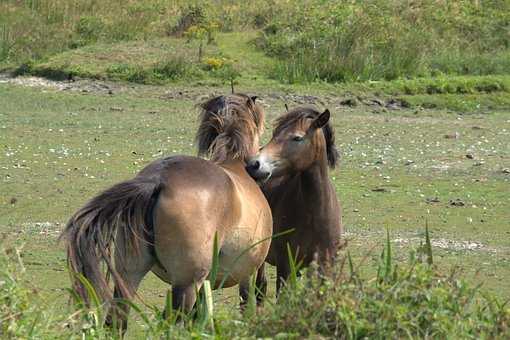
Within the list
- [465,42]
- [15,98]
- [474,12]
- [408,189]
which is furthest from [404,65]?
[408,189]

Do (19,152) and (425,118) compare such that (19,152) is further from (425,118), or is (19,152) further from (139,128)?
(425,118)

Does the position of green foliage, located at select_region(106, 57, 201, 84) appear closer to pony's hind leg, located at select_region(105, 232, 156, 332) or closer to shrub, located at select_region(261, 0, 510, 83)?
shrub, located at select_region(261, 0, 510, 83)

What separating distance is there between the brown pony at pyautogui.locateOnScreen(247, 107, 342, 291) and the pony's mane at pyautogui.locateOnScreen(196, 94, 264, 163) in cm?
13

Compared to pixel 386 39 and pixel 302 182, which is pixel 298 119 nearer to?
pixel 302 182

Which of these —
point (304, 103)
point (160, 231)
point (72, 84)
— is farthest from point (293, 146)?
point (72, 84)

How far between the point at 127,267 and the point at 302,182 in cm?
190

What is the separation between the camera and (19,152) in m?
13.7

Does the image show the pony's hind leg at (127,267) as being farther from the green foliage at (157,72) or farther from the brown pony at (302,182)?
the green foliage at (157,72)

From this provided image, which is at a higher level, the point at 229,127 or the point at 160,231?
the point at 229,127

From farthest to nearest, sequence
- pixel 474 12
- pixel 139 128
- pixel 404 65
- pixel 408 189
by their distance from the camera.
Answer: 1. pixel 474 12
2. pixel 404 65
3. pixel 139 128
4. pixel 408 189

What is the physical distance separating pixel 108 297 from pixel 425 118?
1168cm

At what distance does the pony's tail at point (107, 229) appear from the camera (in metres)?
5.71

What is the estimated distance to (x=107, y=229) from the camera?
582 cm

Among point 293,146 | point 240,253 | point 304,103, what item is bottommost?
point 304,103
